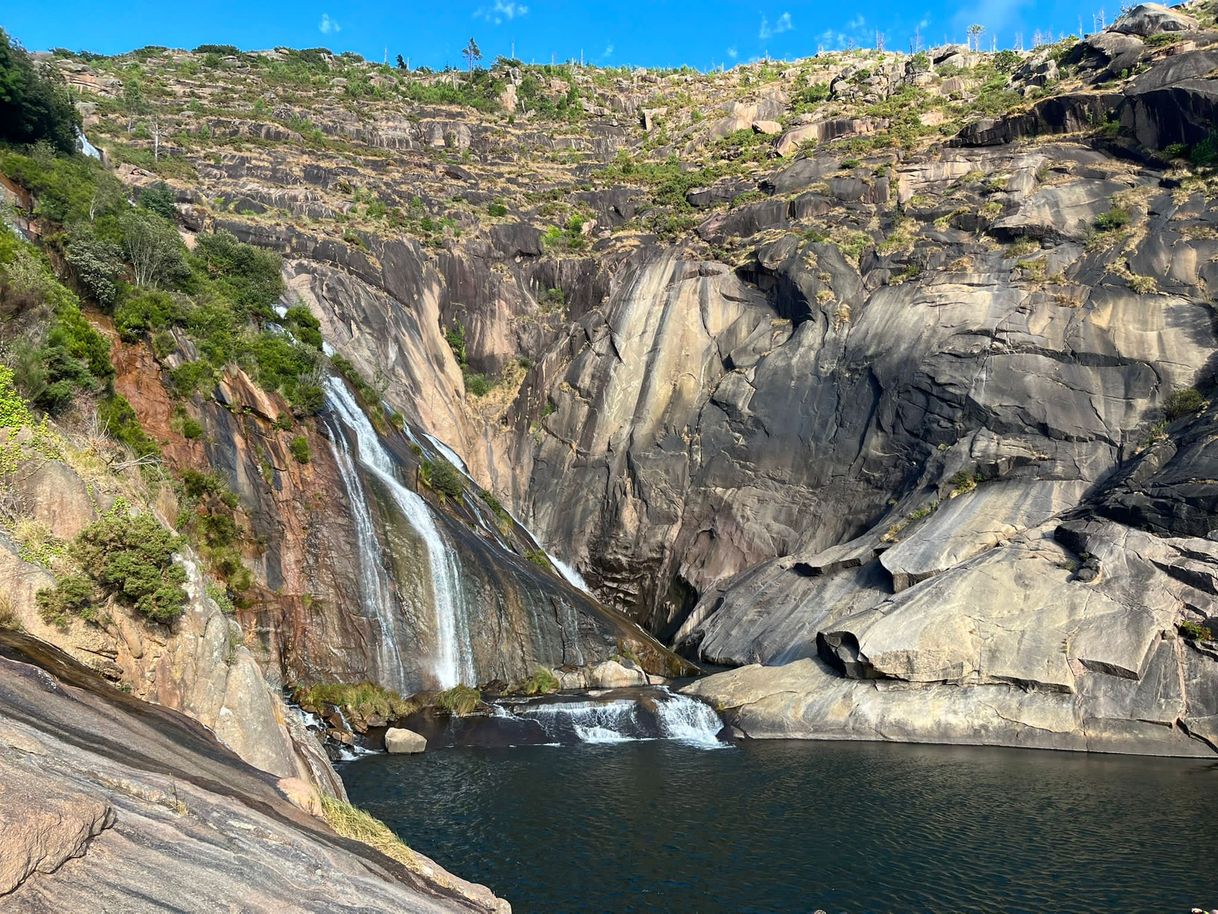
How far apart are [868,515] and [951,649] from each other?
1443 cm

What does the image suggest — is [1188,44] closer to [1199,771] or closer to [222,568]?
[1199,771]

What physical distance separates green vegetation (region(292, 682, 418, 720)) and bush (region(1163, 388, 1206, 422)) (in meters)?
35.9

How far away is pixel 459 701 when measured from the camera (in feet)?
97.6

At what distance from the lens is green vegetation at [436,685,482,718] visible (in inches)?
1161

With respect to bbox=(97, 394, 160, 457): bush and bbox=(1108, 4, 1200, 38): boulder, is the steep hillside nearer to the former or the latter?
bbox=(1108, 4, 1200, 38): boulder

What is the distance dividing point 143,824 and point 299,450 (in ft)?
88.7

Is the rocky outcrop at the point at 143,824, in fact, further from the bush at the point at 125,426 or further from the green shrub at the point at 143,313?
the green shrub at the point at 143,313

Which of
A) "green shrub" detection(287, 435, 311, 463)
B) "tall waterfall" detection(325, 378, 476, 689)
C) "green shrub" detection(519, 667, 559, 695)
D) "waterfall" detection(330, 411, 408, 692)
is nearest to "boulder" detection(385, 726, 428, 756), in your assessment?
"waterfall" detection(330, 411, 408, 692)

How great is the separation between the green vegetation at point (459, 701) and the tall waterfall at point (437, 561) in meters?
1.24

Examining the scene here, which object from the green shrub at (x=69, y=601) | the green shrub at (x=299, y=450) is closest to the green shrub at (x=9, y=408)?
the green shrub at (x=69, y=601)

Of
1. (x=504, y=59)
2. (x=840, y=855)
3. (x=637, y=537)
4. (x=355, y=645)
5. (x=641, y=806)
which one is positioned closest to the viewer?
(x=840, y=855)

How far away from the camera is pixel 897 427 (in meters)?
44.4

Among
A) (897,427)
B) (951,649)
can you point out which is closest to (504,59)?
(897,427)

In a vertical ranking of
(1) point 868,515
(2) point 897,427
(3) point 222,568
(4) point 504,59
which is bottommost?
(3) point 222,568
